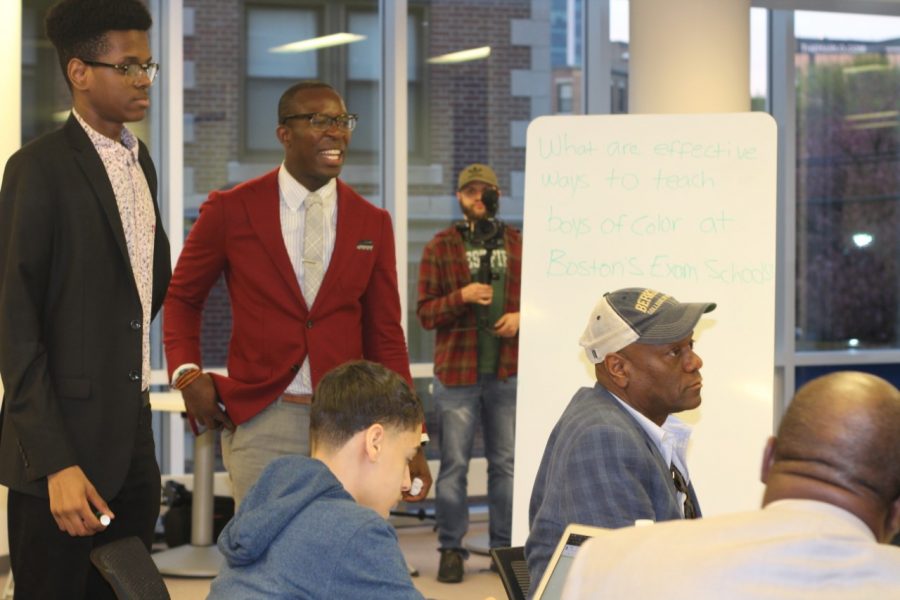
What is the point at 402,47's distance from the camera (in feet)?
23.2

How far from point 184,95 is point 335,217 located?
145 inches

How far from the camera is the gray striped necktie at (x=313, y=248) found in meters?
3.35

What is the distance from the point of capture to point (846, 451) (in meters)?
1.32

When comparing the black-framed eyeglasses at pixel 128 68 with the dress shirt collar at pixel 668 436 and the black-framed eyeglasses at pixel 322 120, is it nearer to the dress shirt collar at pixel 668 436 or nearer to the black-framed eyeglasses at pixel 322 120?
the black-framed eyeglasses at pixel 322 120

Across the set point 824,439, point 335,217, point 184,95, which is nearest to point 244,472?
point 335,217

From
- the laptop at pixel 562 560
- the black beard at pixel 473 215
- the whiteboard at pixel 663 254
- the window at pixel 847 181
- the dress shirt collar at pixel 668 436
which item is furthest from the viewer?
the window at pixel 847 181

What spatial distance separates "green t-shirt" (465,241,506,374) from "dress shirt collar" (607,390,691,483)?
2.70 metres

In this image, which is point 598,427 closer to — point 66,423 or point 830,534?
point 66,423

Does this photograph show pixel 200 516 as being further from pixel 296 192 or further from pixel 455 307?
pixel 296 192

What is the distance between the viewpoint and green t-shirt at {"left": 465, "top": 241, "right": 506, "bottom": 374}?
18.7 ft

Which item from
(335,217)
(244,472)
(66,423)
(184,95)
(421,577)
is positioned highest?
(184,95)

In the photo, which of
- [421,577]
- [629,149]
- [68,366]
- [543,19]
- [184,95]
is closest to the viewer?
[68,366]

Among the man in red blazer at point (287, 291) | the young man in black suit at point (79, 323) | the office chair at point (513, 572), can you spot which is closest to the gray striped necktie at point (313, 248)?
the man in red blazer at point (287, 291)

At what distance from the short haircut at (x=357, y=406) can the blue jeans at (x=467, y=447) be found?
134 inches
